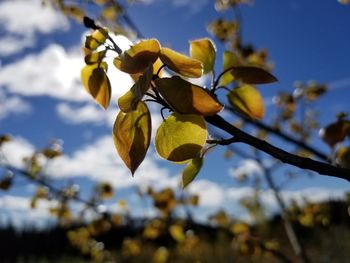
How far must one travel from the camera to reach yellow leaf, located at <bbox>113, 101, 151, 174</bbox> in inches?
22.0

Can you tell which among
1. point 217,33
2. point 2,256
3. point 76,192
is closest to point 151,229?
point 76,192

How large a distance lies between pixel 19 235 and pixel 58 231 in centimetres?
152

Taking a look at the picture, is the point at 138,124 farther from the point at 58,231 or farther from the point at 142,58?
the point at 58,231

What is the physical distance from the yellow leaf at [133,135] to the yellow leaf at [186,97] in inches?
2.2

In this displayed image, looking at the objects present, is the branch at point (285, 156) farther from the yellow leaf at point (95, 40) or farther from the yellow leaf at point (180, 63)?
the yellow leaf at point (95, 40)

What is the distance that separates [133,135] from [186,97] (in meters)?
0.09

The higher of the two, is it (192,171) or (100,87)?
(100,87)

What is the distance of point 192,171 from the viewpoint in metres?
0.67

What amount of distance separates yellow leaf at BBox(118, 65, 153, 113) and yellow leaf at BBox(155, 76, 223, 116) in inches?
0.7

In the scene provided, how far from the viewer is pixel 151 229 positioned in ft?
15.0

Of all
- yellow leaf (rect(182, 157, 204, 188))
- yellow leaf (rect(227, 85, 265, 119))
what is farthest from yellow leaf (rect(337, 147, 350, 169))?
yellow leaf (rect(182, 157, 204, 188))

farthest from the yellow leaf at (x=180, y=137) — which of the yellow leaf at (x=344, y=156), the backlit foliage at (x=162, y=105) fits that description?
the yellow leaf at (x=344, y=156)

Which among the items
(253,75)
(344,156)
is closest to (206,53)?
(253,75)

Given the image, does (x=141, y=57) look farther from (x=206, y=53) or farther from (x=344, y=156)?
(x=344, y=156)
